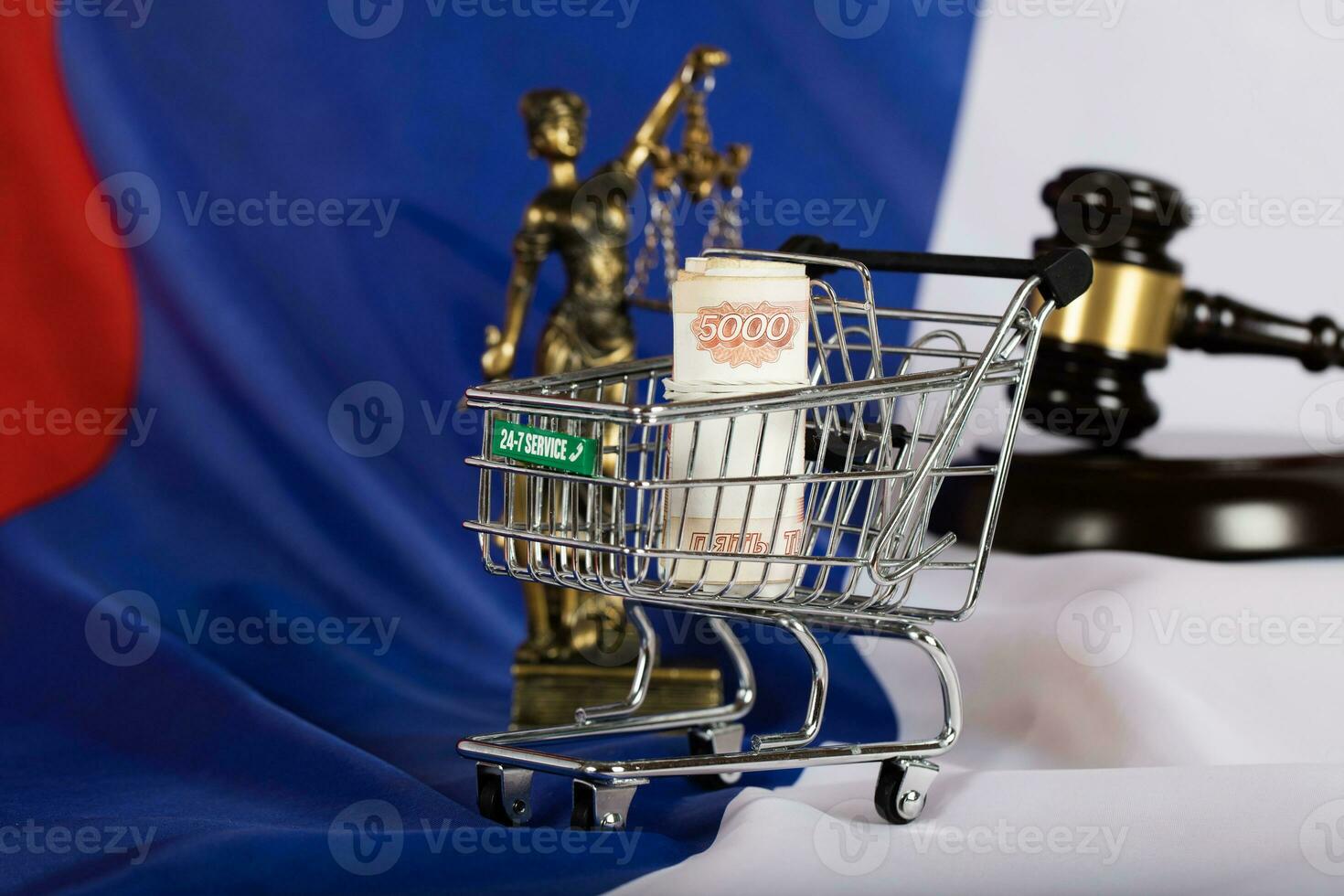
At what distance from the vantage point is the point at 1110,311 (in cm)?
202

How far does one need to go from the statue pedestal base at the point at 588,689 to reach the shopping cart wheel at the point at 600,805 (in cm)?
50

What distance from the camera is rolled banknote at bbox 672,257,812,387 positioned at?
4.65ft

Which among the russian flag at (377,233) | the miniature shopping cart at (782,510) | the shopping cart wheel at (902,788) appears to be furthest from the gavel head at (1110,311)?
the shopping cart wheel at (902,788)

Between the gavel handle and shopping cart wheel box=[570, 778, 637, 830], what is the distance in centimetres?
104

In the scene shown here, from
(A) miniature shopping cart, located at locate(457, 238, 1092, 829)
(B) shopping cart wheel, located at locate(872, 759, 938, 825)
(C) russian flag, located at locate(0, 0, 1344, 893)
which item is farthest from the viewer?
(C) russian flag, located at locate(0, 0, 1344, 893)

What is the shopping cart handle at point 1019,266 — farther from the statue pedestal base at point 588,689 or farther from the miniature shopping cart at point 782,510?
the statue pedestal base at point 588,689

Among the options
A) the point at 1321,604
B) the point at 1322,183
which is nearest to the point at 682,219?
the point at 1322,183

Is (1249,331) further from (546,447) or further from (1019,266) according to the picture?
(546,447)

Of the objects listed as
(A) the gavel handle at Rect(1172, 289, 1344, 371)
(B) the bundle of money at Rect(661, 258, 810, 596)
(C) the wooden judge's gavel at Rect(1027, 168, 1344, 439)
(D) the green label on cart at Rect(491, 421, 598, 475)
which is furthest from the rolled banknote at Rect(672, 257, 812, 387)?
(A) the gavel handle at Rect(1172, 289, 1344, 371)

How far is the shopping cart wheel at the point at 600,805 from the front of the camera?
1.47m

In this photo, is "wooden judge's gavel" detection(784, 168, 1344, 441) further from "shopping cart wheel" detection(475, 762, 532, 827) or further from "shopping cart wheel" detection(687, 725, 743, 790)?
"shopping cart wheel" detection(475, 762, 532, 827)

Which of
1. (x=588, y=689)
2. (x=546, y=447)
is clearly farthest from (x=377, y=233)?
(x=546, y=447)

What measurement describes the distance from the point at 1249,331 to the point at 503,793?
1179mm

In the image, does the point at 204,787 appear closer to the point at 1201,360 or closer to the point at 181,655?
the point at 181,655
